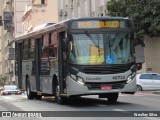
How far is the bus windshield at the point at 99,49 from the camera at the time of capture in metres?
17.8

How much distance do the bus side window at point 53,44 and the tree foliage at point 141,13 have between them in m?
19.6

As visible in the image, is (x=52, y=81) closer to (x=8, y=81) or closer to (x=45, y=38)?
(x=45, y=38)

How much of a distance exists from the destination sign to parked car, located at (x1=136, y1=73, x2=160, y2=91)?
17.8 metres

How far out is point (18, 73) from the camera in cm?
2669

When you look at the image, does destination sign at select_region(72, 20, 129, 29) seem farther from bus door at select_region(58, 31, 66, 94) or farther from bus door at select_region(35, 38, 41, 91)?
bus door at select_region(35, 38, 41, 91)

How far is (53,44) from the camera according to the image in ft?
65.1

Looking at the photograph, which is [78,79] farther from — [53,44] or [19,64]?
[19,64]

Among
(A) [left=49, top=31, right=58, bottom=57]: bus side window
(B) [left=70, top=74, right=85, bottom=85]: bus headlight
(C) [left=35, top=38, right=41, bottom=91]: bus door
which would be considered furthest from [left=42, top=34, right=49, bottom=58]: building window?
(B) [left=70, top=74, right=85, bottom=85]: bus headlight

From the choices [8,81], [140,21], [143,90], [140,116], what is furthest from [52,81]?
[8,81]

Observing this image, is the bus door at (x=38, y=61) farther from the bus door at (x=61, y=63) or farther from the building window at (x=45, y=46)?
the bus door at (x=61, y=63)

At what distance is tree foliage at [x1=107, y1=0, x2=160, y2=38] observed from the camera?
38.8 m

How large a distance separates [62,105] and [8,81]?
285 feet

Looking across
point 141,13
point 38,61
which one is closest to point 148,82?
point 141,13

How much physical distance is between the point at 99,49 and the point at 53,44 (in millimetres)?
2680
